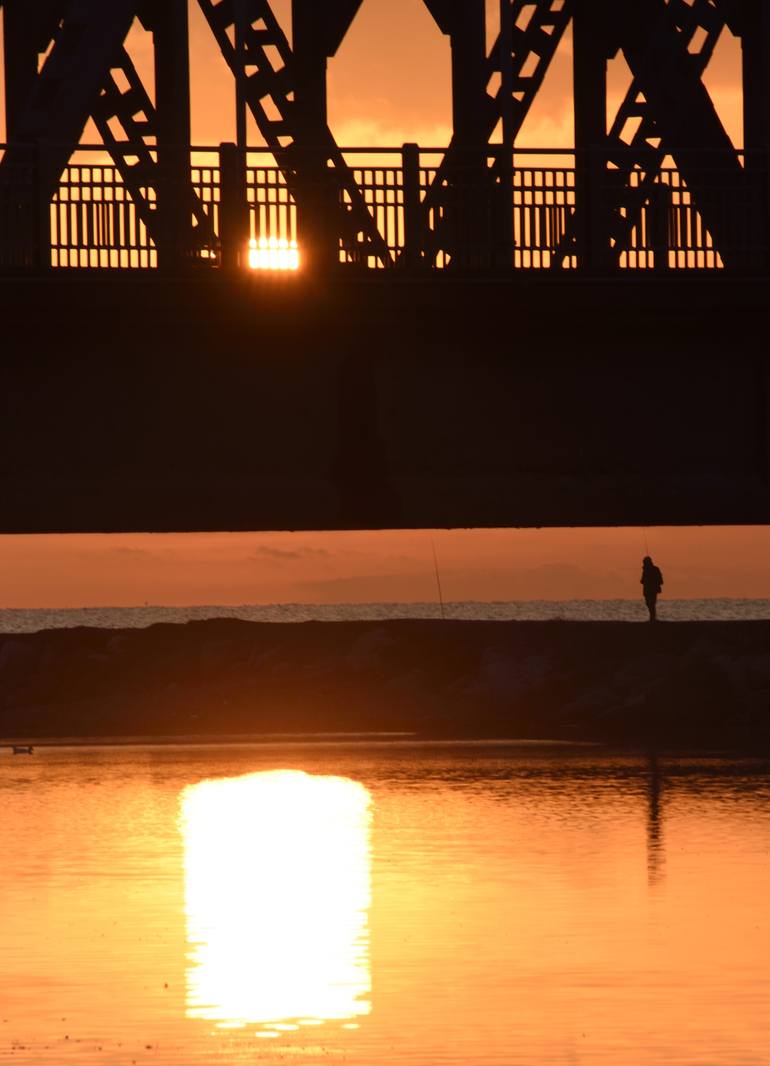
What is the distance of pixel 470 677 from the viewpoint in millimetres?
59062

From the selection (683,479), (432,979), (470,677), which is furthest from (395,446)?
(470,677)

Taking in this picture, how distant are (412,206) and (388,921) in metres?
6.54

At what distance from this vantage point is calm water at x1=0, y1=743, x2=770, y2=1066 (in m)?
16.5

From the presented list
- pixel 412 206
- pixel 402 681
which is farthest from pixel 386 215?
pixel 402 681

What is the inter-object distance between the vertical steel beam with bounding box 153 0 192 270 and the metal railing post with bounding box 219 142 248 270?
0.31m

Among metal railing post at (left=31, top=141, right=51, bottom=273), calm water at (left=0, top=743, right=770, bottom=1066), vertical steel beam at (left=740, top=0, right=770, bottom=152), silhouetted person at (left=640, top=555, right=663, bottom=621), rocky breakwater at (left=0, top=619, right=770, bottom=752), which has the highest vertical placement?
vertical steel beam at (left=740, top=0, right=770, bottom=152)

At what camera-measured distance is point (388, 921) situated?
22250 mm

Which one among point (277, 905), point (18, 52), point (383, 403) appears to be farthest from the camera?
point (18, 52)

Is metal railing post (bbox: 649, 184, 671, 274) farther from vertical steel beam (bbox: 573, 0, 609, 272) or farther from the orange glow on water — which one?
the orange glow on water

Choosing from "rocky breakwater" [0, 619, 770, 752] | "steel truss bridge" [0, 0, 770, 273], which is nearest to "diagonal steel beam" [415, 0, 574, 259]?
"steel truss bridge" [0, 0, 770, 273]

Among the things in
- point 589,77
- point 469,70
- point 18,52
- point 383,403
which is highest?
point 589,77

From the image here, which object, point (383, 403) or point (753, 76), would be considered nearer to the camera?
point (383, 403)

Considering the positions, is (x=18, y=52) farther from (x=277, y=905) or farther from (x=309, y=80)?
(x=277, y=905)

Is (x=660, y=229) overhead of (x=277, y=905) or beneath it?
overhead
